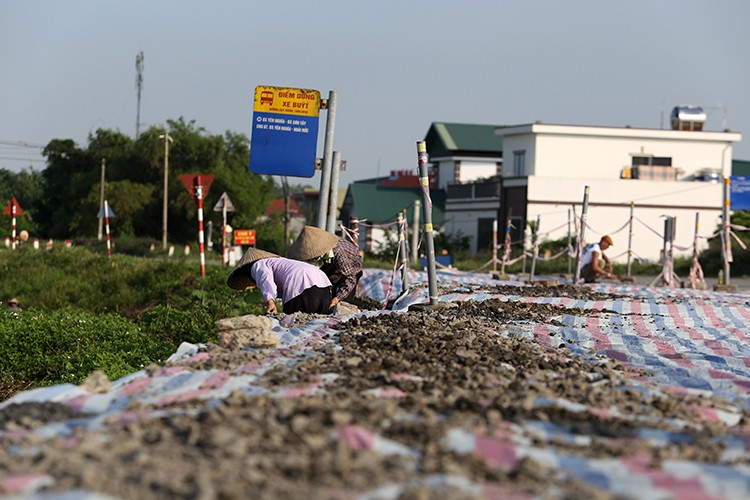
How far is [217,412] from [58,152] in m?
56.9

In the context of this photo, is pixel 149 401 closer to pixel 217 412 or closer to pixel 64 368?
pixel 217 412

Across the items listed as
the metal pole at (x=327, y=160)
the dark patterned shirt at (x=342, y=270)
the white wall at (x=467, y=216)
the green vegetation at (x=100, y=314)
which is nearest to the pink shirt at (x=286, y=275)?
the dark patterned shirt at (x=342, y=270)

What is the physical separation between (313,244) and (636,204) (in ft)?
123

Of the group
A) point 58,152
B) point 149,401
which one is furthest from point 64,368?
point 58,152

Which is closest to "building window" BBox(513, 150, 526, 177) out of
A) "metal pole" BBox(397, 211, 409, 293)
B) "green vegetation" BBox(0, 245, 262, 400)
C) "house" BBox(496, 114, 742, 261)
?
"house" BBox(496, 114, 742, 261)

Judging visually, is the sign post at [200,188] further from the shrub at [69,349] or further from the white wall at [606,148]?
the white wall at [606,148]

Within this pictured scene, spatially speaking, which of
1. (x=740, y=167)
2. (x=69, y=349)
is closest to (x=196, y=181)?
(x=69, y=349)

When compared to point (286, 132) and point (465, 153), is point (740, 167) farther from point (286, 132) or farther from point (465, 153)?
point (286, 132)

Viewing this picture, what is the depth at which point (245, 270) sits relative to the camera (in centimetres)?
1074

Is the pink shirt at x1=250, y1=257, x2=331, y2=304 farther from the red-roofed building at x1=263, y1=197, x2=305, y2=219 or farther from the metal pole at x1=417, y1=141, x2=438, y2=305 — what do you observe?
the red-roofed building at x1=263, y1=197, x2=305, y2=219

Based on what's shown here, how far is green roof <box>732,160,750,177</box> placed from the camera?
6038 cm

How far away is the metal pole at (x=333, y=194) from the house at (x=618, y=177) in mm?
31586

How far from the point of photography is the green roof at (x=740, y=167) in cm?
6038

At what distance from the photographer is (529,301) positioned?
13094 mm
